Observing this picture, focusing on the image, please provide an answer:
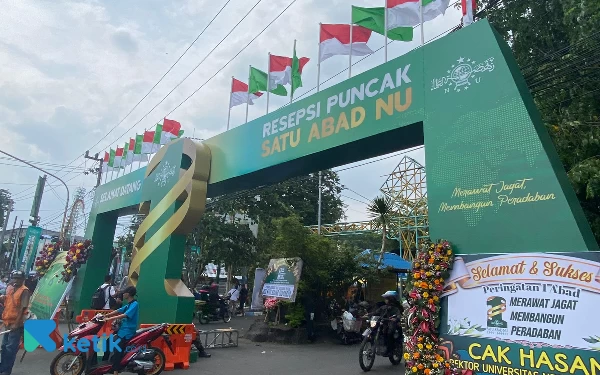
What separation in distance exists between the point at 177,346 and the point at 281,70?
5776 millimetres

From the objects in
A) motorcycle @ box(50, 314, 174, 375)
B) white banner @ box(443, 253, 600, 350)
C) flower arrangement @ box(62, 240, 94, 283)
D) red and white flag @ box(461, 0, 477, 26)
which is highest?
red and white flag @ box(461, 0, 477, 26)

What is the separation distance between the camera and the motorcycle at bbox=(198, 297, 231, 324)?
15117 millimetres

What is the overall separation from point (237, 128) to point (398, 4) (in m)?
3.89

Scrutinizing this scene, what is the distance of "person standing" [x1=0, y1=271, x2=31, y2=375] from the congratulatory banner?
5.76m

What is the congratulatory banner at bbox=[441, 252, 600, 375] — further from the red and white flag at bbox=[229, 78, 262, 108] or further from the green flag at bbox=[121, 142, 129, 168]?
the green flag at bbox=[121, 142, 129, 168]

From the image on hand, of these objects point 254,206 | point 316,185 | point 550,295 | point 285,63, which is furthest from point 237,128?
point 316,185

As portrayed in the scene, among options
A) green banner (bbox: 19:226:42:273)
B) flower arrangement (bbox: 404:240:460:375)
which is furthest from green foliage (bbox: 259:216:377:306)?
green banner (bbox: 19:226:42:273)

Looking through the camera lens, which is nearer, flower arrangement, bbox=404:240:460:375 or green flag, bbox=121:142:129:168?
flower arrangement, bbox=404:240:460:375

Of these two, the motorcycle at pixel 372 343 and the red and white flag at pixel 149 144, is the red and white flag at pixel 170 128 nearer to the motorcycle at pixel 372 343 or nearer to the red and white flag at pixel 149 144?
the red and white flag at pixel 149 144

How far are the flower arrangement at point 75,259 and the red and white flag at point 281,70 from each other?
6066mm

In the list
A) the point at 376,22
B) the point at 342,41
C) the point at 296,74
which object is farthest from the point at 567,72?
the point at 296,74

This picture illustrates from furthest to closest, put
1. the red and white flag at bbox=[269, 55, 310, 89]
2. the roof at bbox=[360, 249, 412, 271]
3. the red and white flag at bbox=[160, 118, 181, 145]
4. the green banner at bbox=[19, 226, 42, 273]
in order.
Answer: the green banner at bbox=[19, 226, 42, 273]
the red and white flag at bbox=[160, 118, 181, 145]
the roof at bbox=[360, 249, 412, 271]
the red and white flag at bbox=[269, 55, 310, 89]

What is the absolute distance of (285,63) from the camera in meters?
9.56

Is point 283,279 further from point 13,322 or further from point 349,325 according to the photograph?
point 13,322
